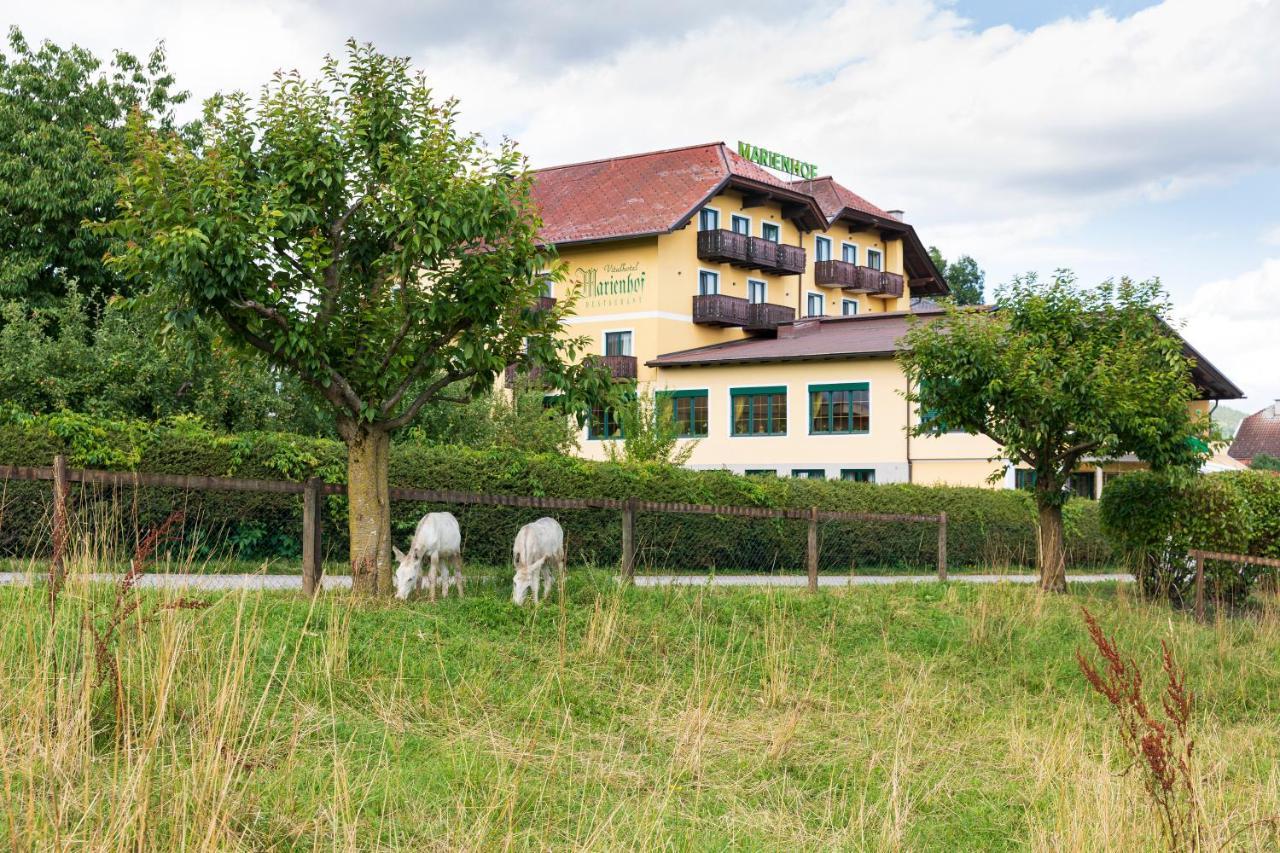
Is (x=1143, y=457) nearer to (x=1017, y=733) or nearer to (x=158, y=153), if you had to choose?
(x=1017, y=733)

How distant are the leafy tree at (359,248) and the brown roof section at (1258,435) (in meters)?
81.7

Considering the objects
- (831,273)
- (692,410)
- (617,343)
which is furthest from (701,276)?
(831,273)

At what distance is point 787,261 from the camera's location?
5328cm

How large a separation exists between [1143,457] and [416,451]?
36.9ft

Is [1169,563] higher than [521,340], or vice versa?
[521,340]

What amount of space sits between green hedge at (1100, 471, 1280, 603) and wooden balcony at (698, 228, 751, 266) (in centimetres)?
3163

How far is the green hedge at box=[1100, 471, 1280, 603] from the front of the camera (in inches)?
703

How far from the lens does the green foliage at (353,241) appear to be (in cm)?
1100

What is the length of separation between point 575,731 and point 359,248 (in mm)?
6626

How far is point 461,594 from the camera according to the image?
13.0 meters

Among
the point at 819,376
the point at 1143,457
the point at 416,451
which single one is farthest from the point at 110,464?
the point at 819,376

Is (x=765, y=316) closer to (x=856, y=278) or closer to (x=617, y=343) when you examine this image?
(x=617, y=343)

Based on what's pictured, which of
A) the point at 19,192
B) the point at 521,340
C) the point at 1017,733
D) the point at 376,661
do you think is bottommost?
the point at 1017,733

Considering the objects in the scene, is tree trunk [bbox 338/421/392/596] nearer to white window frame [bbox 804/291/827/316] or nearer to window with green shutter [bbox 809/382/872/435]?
window with green shutter [bbox 809/382/872/435]
